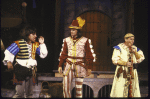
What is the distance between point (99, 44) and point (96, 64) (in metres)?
0.74

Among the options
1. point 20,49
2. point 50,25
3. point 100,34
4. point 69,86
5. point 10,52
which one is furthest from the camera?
point 100,34

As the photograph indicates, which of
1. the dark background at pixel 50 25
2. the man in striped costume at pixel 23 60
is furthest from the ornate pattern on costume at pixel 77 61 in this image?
the dark background at pixel 50 25

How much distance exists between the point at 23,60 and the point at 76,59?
3.78 feet

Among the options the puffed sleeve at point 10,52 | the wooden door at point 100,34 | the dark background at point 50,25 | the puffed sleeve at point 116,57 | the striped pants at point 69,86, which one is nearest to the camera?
the puffed sleeve at point 10,52

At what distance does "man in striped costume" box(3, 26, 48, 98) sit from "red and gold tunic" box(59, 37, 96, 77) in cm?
77

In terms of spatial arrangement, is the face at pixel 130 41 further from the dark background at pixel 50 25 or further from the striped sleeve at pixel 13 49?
the striped sleeve at pixel 13 49

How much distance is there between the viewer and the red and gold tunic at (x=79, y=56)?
4.08 m

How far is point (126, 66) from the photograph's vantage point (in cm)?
420

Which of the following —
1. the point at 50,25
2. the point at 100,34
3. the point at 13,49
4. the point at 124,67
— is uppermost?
the point at 50,25

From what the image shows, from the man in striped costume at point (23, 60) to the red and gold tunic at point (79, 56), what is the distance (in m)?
0.77

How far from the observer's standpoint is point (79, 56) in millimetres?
4109

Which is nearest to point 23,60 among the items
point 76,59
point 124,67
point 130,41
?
point 76,59

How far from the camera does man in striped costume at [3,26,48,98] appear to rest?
3770 millimetres

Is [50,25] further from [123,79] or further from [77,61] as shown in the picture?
[123,79]
